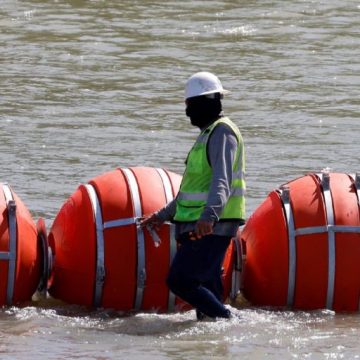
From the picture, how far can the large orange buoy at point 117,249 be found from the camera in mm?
9609

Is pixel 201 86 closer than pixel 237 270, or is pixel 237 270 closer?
pixel 201 86

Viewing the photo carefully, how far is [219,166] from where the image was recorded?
9008 mm

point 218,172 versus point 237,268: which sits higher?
point 218,172

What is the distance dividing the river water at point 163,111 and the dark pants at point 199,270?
178 mm

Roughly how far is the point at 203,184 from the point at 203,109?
49 cm

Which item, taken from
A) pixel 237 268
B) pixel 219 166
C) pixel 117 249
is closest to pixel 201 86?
pixel 219 166

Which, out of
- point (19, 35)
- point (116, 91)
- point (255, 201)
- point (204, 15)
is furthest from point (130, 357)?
point (204, 15)

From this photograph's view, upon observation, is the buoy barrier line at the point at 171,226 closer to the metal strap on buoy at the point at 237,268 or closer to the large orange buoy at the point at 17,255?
the metal strap on buoy at the point at 237,268

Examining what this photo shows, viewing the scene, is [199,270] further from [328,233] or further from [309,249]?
[328,233]

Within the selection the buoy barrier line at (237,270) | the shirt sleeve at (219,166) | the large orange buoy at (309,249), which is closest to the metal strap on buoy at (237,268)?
the buoy barrier line at (237,270)

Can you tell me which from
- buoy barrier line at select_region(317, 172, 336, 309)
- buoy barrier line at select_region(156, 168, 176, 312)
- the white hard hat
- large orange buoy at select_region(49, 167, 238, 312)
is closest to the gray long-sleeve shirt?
the white hard hat

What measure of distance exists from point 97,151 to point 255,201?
127 inches

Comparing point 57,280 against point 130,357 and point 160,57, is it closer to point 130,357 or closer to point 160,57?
point 130,357

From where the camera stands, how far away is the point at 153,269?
9.62 m
